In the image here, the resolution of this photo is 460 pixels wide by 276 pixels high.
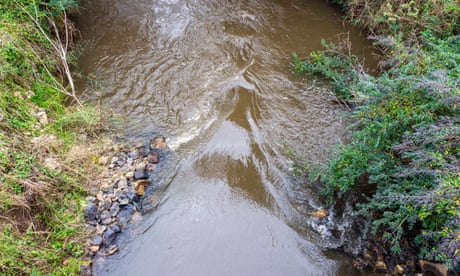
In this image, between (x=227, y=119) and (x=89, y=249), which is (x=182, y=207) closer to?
(x=89, y=249)

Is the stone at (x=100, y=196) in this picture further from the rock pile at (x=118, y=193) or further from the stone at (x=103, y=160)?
the stone at (x=103, y=160)

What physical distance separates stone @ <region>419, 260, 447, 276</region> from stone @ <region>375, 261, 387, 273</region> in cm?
37

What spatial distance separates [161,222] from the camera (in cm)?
390

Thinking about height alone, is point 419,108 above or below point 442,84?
below

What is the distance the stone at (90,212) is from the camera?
12.3 ft

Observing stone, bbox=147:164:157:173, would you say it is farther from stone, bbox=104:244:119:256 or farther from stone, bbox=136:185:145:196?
stone, bbox=104:244:119:256

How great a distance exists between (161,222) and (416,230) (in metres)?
3.09

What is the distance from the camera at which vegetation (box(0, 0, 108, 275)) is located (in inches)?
126

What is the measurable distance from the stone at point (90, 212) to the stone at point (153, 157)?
0.98 meters

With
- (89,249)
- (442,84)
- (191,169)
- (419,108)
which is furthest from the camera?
(191,169)

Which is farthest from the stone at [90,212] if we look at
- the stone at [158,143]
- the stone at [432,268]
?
the stone at [432,268]

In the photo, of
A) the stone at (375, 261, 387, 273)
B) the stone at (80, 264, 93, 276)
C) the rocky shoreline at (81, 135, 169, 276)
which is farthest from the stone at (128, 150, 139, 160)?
the stone at (375, 261, 387, 273)

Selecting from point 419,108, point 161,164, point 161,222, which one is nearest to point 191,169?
point 161,164

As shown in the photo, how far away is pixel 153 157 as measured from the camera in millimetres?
4438
